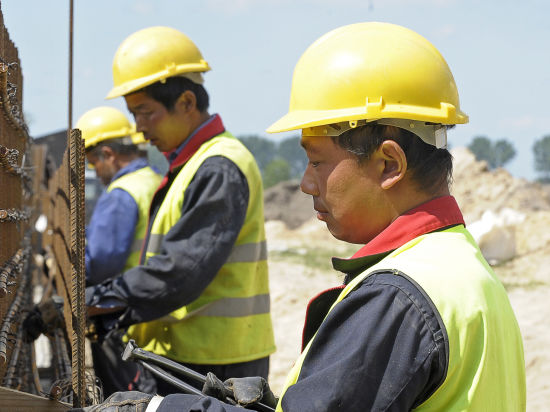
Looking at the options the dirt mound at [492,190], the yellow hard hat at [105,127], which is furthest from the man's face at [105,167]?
the dirt mound at [492,190]

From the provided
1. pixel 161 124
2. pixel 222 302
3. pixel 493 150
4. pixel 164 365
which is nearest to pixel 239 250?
pixel 222 302

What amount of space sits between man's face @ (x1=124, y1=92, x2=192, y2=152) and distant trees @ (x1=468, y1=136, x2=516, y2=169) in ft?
342

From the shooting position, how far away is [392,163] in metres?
1.80

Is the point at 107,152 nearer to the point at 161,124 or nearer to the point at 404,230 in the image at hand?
the point at 161,124

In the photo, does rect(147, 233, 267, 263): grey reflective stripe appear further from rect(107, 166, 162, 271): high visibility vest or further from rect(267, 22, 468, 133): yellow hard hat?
rect(267, 22, 468, 133): yellow hard hat

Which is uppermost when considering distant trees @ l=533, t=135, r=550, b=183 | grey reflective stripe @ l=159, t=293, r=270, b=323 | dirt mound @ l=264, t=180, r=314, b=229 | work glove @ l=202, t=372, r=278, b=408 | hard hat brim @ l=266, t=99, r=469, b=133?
hard hat brim @ l=266, t=99, r=469, b=133

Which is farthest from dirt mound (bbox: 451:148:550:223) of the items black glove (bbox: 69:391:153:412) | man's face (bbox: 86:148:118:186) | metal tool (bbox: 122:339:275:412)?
black glove (bbox: 69:391:153:412)

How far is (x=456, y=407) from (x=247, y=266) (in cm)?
199

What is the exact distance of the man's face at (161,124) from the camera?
3.71m

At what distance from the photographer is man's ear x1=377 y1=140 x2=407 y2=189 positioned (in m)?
1.78

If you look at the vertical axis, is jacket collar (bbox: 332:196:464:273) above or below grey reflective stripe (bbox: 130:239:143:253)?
above

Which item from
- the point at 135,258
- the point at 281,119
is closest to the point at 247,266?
the point at 135,258

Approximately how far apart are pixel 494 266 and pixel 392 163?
12743 millimetres

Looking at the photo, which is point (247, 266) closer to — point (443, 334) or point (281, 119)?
point (281, 119)
